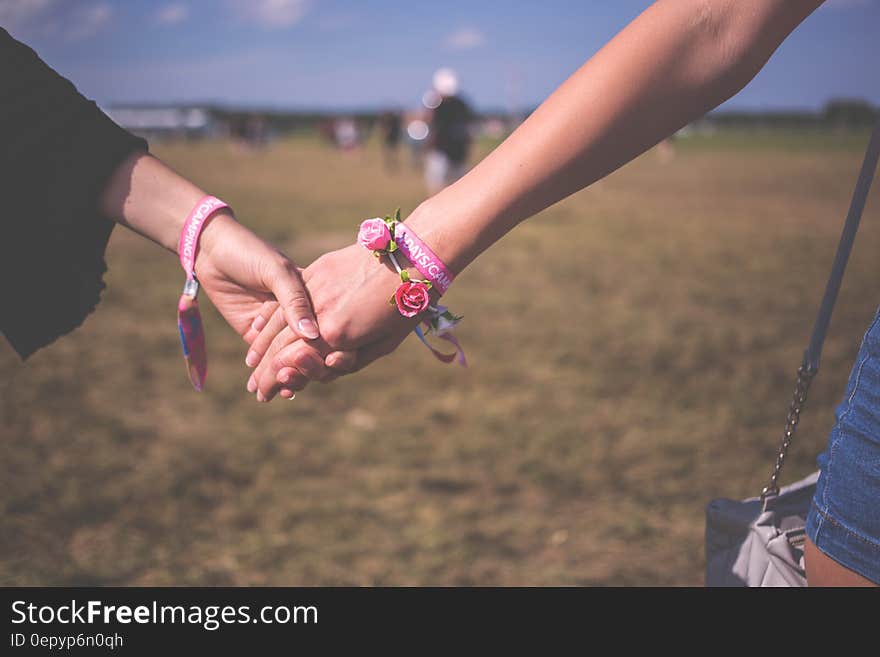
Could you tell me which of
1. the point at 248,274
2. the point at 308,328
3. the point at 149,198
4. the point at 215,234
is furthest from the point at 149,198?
the point at 308,328

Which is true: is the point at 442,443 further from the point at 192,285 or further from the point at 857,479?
the point at 857,479

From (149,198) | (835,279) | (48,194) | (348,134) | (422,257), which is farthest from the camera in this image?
(348,134)

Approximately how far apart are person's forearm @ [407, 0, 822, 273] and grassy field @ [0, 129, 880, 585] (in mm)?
1928

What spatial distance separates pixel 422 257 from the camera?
57.2 inches

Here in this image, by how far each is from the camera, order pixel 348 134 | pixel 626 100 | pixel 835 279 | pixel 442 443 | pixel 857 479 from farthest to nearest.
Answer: pixel 348 134
pixel 442 443
pixel 835 279
pixel 626 100
pixel 857 479

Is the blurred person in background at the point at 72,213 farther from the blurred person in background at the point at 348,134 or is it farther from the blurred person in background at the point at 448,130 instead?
the blurred person in background at the point at 348,134

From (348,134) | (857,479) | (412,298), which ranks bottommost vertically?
(857,479)

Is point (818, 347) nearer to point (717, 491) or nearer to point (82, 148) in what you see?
point (82, 148)

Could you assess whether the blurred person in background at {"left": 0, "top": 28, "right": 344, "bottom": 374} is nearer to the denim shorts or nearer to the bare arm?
the bare arm

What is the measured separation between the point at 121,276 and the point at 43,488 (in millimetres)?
5093

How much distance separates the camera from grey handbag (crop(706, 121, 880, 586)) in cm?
130

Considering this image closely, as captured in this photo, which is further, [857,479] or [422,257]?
[422,257]

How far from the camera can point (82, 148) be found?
63.7 inches

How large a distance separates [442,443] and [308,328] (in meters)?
2.49
